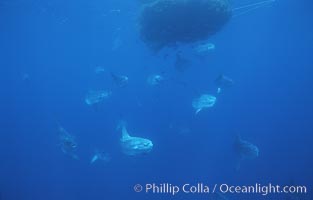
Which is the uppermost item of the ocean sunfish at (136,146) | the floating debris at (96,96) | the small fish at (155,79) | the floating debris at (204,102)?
the small fish at (155,79)

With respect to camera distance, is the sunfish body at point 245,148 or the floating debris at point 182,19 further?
the sunfish body at point 245,148

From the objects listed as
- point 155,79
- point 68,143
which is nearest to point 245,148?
point 155,79

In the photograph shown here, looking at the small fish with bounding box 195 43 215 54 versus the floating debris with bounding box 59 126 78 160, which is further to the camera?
the small fish with bounding box 195 43 215 54

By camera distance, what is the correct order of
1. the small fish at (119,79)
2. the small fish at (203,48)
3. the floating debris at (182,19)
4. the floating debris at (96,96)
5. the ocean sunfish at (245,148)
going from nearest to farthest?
the floating debris at (182,19), the ocean sunfish at (245,148), the small fish at (119,79), the small fish at (203,48), the floating debris at (96,96)

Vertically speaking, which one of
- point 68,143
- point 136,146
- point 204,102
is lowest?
point 136,146

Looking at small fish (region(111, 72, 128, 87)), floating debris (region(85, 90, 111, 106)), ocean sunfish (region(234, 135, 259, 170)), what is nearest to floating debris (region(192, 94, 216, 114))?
ocean sunfish (region(234, 135, 259, 170))

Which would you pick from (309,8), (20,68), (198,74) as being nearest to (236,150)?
(309,8)

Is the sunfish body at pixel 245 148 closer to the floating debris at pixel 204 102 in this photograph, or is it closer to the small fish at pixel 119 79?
the floating debris at pixel 204 102

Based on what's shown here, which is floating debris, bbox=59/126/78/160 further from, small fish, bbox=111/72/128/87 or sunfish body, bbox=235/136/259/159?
sunfish body, bbox=235/136/259/159

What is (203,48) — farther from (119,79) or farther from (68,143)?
(68,143)

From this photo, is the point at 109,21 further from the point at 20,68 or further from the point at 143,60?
the point at 20,68

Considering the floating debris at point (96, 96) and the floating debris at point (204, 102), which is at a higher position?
the floating debris at point (96, 96)

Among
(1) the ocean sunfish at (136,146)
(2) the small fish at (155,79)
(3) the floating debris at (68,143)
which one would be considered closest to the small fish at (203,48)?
(2) the small fish at (155,79)

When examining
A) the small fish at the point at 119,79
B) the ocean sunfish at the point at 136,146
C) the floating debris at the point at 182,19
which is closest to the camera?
the ocean sunfish at the point at 136,146
